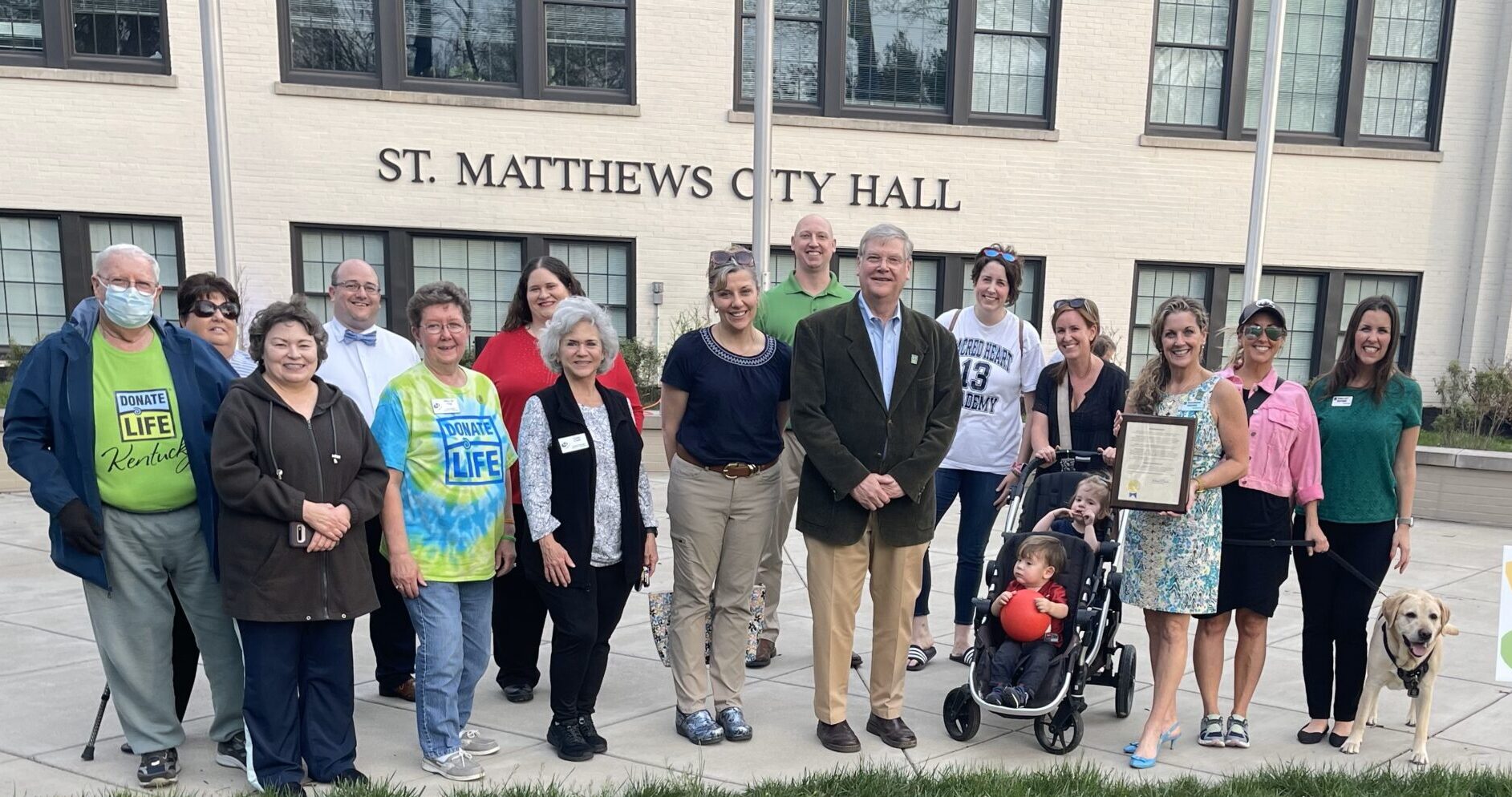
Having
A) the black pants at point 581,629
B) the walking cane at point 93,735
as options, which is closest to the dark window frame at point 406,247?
the walking cane at point 93,735

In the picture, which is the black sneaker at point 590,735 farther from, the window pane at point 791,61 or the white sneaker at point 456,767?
the window pane at point 791,61

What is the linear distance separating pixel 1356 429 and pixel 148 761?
5.01 meters

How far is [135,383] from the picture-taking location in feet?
12.9

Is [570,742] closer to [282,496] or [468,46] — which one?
[282,496]

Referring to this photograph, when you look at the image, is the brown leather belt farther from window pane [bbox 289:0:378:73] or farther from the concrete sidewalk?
window pane [bbox 289:0:378:73]

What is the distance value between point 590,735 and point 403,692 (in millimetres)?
1163

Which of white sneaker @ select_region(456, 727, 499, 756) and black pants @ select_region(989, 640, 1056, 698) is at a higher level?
black pants @ select_region(989, 640, 1056, 698)

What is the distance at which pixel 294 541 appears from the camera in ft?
12.5

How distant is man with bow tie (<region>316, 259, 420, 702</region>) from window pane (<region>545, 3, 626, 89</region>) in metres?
9.04

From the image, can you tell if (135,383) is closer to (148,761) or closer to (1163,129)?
(148,761)

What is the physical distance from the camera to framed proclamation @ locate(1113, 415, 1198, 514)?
170 inches

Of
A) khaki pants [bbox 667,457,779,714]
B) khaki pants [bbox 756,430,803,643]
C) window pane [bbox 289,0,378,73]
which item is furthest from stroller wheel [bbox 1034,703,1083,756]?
window pane [bbox 289,0,378,73]

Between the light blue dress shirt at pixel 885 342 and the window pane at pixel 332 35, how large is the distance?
A: 1061cm

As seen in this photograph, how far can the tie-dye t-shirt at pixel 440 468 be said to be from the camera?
413cm
